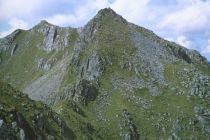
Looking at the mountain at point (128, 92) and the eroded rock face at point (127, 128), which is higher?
the mountain at point (128, 92)

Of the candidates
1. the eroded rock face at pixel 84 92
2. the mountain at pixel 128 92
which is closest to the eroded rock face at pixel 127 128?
the mountain at pixel 128 92

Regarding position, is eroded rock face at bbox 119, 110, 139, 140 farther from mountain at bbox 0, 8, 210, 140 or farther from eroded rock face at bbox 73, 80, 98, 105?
eroded rock face at bbox 73, 80, 98, 105

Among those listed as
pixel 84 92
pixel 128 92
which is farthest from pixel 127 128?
pixel 84 92

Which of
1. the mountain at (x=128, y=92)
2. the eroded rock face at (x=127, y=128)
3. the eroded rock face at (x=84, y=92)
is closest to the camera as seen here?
the eroded rock face at (x=127, y=128)

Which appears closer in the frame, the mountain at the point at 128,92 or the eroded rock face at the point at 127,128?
the eroded rock face at the point at 127,128

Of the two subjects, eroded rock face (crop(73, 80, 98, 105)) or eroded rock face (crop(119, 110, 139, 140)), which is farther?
eroded rock face (crop(73, 80, 98, 105))

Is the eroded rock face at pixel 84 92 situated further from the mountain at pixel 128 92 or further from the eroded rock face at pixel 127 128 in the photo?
the eroded rock face at pixel 127 128

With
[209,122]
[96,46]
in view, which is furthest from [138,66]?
[209,122]

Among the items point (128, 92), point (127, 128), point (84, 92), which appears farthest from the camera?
point (128, 92)

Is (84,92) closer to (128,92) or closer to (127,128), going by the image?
(128,92)

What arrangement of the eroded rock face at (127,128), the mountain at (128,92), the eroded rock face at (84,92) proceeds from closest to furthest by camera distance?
the eroded rock face at (127,128) → the mountain at (128,92) → the eroded rock face at (84,92)

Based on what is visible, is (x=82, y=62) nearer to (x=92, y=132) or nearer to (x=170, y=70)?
(x=170, y=70)

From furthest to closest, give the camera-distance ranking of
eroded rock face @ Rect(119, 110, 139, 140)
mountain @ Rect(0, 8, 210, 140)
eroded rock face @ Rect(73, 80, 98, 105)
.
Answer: eroded rock face @ Rect(73, 80, 98, 105)
mountain @ Rect(0, 8, 210, 140)
eroded rock face @ Rect(119, 110, 139, 140)

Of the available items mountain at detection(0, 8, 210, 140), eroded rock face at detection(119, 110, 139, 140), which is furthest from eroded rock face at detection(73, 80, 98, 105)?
eroded rock face at detection(119, 110, 139, 140)
